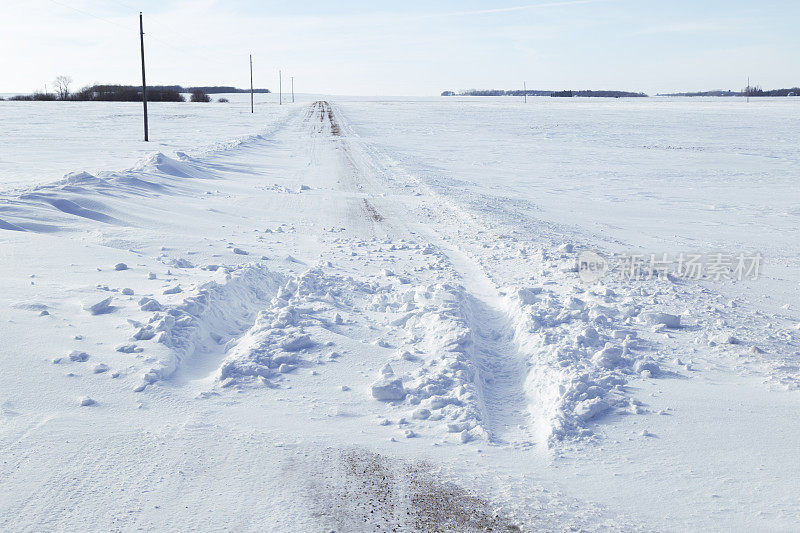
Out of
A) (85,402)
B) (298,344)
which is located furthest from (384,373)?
(85,402)

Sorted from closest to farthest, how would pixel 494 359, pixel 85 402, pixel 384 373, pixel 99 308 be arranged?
pixel 85 402 → pixel 384 373 → pixel 494 359 → pixel 99 308

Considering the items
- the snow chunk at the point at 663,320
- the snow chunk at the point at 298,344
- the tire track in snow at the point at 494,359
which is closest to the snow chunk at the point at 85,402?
the snow chunk at the point at 298,344

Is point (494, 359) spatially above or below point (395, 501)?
above

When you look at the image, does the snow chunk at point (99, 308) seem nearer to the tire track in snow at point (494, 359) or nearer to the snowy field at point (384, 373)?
the snowy field at point (384, 373)

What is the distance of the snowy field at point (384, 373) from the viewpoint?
10.7 ft

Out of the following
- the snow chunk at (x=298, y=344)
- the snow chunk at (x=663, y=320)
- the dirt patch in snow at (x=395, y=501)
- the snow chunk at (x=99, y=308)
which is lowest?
the dirt patch in snow at (x=395, y=501)

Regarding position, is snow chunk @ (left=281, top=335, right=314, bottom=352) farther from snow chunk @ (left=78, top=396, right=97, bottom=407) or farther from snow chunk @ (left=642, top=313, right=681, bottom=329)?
snow chunk @ (left=642, top=313, right=681, bottom=329)

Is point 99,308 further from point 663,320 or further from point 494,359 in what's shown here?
point 663,320

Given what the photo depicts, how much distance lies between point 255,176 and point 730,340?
12731mm

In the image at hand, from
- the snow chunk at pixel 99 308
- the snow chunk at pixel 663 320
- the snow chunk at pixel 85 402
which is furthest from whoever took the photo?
the snow chunk at pixel 663 320

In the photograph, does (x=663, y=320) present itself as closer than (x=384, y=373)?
No

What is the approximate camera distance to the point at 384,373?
4.62 meters

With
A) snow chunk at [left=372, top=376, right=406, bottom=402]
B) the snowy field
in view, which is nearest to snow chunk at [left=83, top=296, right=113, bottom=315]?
the snowy field

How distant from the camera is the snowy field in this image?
3252 millimetres
